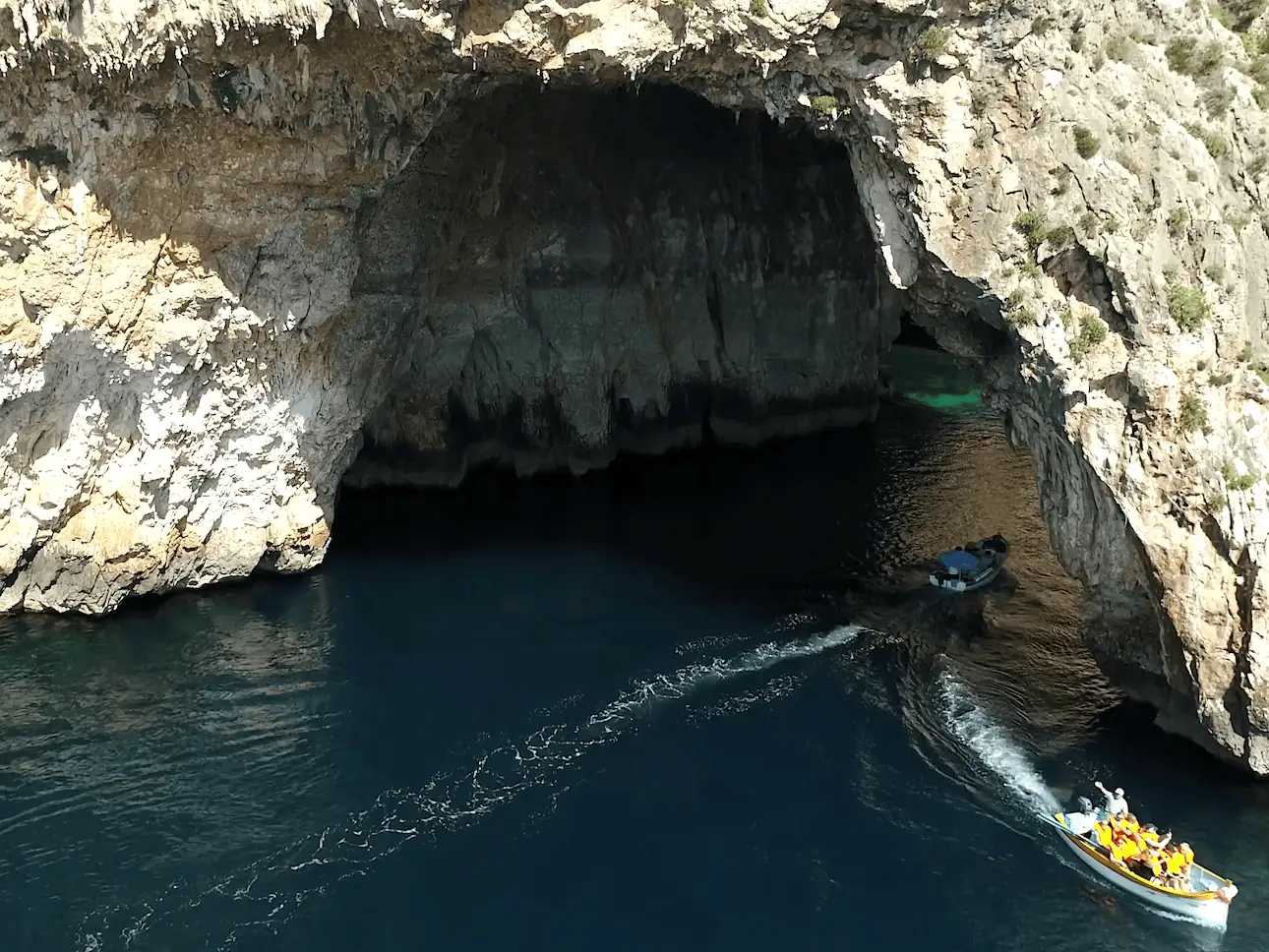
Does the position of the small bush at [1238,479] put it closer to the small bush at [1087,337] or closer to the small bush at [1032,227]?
the small bush at [1087,337]

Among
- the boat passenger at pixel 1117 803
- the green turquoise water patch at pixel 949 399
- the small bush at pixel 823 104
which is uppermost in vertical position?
the small bush at pixel 823 104

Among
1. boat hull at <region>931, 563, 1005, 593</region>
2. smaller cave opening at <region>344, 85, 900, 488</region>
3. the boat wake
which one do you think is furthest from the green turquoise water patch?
the boat wake

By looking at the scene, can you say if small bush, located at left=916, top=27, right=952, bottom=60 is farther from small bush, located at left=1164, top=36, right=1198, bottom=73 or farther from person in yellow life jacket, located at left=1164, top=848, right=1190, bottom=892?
person in yellow life jacket, located at left=1164, top=848, right=1190, bottom=892

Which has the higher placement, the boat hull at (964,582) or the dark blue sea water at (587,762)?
the boat hull at (964,582)

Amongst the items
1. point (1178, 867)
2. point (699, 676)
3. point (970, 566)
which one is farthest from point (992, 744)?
point (970, 566)

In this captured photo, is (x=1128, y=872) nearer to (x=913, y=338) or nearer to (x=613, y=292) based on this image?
(x=613, y=292)

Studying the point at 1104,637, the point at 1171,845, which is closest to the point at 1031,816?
the point at 1171,845

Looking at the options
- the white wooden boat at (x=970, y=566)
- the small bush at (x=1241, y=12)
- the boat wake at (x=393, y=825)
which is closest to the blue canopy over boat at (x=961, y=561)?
the white wooden boat at (x=970, y=566)

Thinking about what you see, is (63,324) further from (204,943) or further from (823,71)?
(823,71)
